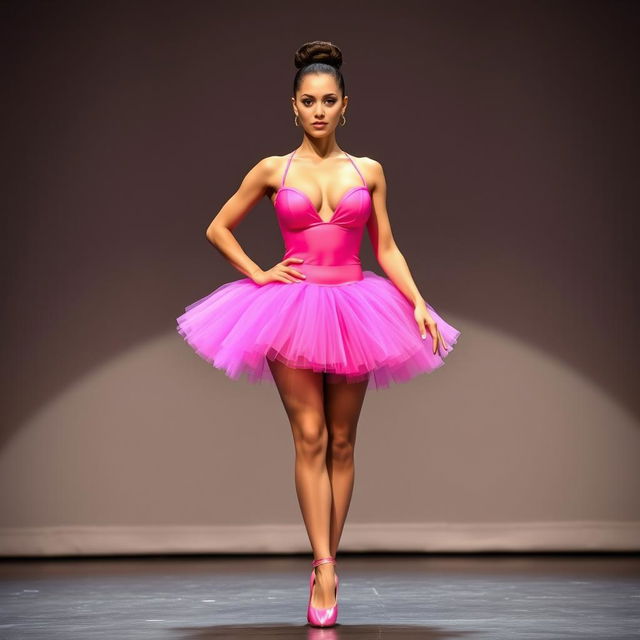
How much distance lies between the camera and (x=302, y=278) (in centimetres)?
300

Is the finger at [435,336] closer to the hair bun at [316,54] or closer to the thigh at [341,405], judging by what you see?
the thigh at [341,405]

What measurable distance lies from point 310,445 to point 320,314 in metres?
0.32

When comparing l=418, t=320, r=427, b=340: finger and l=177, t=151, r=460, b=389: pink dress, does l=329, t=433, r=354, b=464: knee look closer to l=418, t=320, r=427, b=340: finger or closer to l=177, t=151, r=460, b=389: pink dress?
l=177, t=151, r=460, b=389: pink dress

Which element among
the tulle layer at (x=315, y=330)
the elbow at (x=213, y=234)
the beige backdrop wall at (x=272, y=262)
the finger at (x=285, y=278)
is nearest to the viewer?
the tulle layer at (x=315, y=330)

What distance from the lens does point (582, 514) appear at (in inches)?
187

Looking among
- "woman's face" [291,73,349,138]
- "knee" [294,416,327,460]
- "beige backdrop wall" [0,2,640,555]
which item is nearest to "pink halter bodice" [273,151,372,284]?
"woman's face" [291,73,349,138]

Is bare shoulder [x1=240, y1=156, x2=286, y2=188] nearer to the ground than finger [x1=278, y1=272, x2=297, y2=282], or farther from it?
farther from it

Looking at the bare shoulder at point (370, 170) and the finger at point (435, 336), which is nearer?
the finger at point (435, 336)

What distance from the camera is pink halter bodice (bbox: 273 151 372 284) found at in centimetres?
298

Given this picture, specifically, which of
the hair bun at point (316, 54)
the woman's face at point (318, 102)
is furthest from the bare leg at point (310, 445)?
the hair bun at point (316, 54)

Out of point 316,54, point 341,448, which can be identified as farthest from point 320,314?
point 316,54

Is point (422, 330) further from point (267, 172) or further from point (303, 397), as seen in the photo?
point (267, 172)

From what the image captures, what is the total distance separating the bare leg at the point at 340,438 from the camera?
302cm

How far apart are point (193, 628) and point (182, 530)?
6.03 feet
